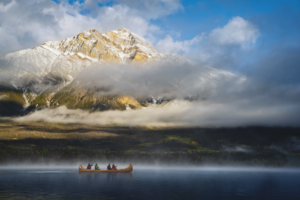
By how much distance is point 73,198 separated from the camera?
5994 centimetres

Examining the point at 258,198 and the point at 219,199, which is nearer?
the point at 219,199

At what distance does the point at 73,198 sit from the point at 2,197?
16588 millimetres

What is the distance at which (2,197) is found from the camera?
59531mm

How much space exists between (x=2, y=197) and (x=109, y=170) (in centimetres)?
7477

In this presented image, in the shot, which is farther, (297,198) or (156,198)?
(297,198)

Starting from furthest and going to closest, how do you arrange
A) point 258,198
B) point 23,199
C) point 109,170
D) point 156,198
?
point 109,170 → point 258,198 → point 156,198 → point 23,199

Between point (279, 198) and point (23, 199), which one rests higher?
point (23, 199)

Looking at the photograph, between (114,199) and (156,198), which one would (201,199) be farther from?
(114,199)

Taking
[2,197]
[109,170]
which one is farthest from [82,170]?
[2,197]

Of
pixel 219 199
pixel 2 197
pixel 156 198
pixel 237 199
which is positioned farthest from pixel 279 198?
pixel 2 197

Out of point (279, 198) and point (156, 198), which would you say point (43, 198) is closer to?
point (156, 198)

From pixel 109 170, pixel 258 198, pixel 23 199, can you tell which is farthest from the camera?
pixel 109 170

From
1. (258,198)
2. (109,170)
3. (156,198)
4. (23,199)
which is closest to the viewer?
(23,199)

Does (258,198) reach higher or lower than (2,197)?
lower
